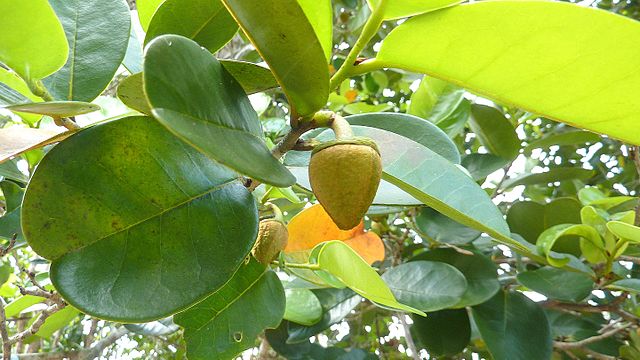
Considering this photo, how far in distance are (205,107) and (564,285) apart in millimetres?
1407

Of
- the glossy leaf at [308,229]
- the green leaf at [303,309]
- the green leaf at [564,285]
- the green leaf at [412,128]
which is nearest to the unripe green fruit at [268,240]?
the green leaf at [412,128]

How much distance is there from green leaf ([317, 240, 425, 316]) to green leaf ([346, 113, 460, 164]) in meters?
0.20

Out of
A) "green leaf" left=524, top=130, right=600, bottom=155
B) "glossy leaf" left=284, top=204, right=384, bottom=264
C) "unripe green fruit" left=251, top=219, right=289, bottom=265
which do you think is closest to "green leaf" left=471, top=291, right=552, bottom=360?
"glossy leaf" left=284, top=204, right=384, bottom=264

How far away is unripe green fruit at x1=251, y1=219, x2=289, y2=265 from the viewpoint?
0.92 metres

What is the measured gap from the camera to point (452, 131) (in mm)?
1629

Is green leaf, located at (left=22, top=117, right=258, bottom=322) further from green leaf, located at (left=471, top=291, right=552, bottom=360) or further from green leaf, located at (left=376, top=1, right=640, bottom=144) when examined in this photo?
green leaf, located at (left=471, top=291, right=552, bottom=360)

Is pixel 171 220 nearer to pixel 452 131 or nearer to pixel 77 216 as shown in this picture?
pixel 77 216

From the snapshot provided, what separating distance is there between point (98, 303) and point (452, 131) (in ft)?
3.99

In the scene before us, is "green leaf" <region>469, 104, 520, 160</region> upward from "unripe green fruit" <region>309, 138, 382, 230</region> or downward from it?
downward

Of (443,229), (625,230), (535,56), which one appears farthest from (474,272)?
(535,56)

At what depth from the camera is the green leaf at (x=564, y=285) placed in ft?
5.33

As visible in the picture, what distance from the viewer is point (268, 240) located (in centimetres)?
92

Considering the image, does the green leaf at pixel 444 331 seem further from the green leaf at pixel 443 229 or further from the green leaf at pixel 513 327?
the green leaf at pixel 443 229

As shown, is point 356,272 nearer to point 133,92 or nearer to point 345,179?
point 345,179
